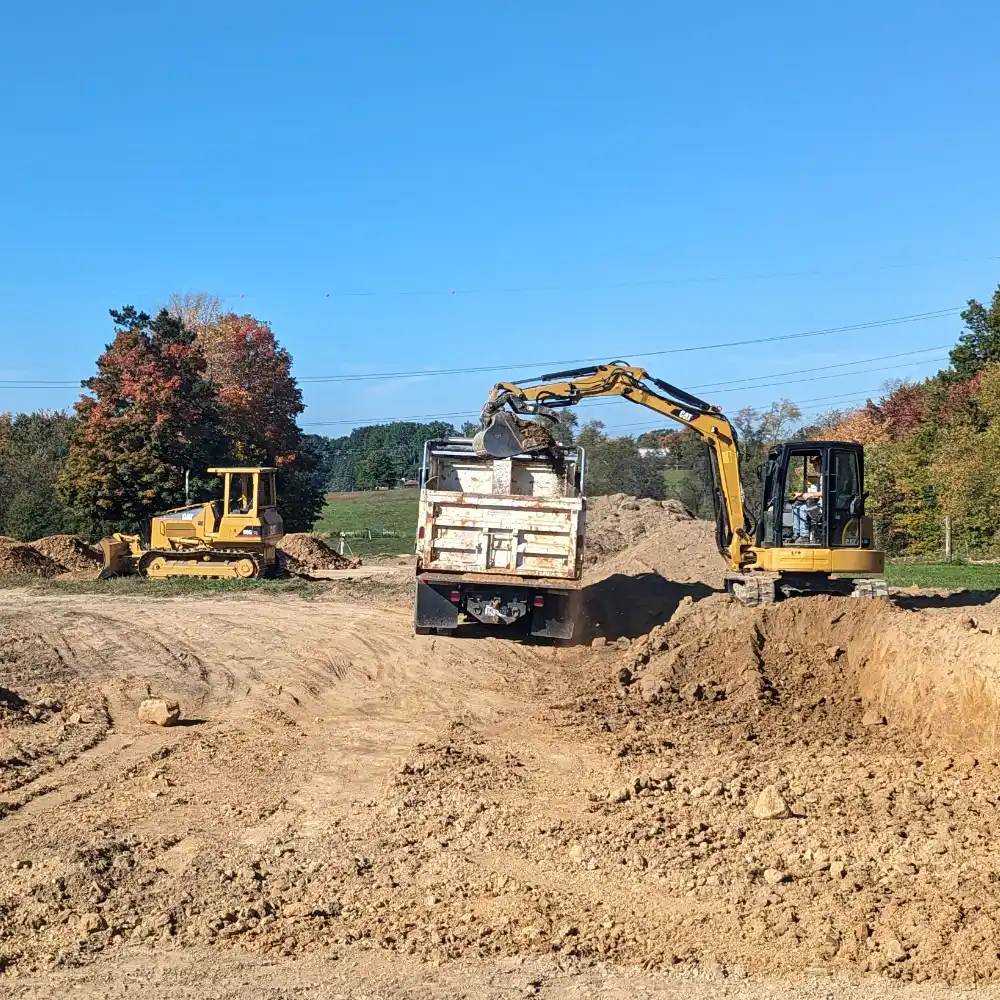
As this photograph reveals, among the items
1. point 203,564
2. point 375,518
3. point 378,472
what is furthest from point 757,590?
point 378,472

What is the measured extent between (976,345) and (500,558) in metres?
38.6

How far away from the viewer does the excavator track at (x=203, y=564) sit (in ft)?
81.6

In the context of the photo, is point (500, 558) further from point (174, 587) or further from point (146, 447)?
point (146, 447)

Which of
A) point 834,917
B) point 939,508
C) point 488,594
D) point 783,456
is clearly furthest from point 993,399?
point 834,917

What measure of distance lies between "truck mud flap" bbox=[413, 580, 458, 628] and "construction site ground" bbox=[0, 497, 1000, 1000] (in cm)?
128

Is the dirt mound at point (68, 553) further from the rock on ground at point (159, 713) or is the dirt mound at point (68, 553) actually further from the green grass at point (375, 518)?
the rock on ground at point (159, 713)

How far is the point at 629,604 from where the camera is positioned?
19.8 m

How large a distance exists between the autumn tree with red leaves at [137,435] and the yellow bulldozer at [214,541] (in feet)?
32.1

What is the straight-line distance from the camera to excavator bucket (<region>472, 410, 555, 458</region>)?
16.3 metres

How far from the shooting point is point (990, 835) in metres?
7.06

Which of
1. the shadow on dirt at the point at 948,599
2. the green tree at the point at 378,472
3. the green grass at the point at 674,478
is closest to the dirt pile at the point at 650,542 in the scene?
the shadow on dirt at the point at 948,599

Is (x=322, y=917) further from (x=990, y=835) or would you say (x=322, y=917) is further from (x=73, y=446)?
(x=73, y=446)

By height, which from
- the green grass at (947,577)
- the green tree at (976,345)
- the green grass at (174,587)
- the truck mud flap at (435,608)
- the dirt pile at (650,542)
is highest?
the green tree at (976,345)

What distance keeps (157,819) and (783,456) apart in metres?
10.8
